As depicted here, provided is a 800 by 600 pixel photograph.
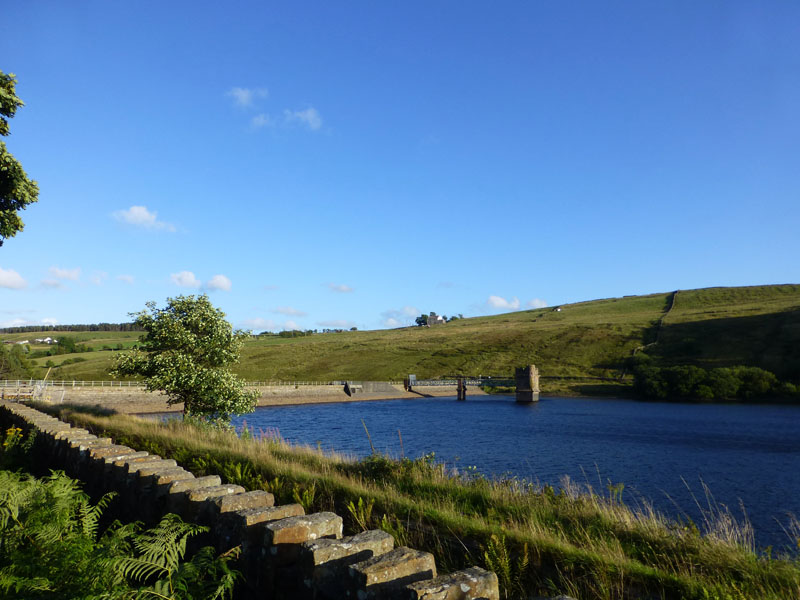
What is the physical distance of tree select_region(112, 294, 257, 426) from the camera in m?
23.8

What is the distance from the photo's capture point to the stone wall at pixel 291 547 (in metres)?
3.84

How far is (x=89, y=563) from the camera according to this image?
430 cm

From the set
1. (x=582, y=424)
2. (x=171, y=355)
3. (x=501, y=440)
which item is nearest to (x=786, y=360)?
(x=582, y=424)

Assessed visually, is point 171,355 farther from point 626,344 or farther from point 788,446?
point 626,344

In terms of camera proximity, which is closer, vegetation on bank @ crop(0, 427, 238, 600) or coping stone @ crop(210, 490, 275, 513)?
vegetation on bank @ crop(0, 427, 238, 600)

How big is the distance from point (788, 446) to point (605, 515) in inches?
1949

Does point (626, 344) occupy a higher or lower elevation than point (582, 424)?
higher

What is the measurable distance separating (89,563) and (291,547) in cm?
166

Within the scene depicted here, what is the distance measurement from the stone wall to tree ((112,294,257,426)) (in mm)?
16567

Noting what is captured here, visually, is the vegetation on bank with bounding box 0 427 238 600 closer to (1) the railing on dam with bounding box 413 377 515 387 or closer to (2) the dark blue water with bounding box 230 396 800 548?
(2) the dark blue water with bounding box 230 396 800 548

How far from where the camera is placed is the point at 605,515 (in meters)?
8.16

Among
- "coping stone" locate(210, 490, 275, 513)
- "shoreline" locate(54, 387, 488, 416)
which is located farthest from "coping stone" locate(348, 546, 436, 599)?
"shoreline" locate(54, 387, 488, 416)

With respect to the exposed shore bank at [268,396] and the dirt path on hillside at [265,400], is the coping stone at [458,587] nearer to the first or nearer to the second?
the exposed shore bank at [268,396]

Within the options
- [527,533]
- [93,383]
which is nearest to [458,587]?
[527,533]
